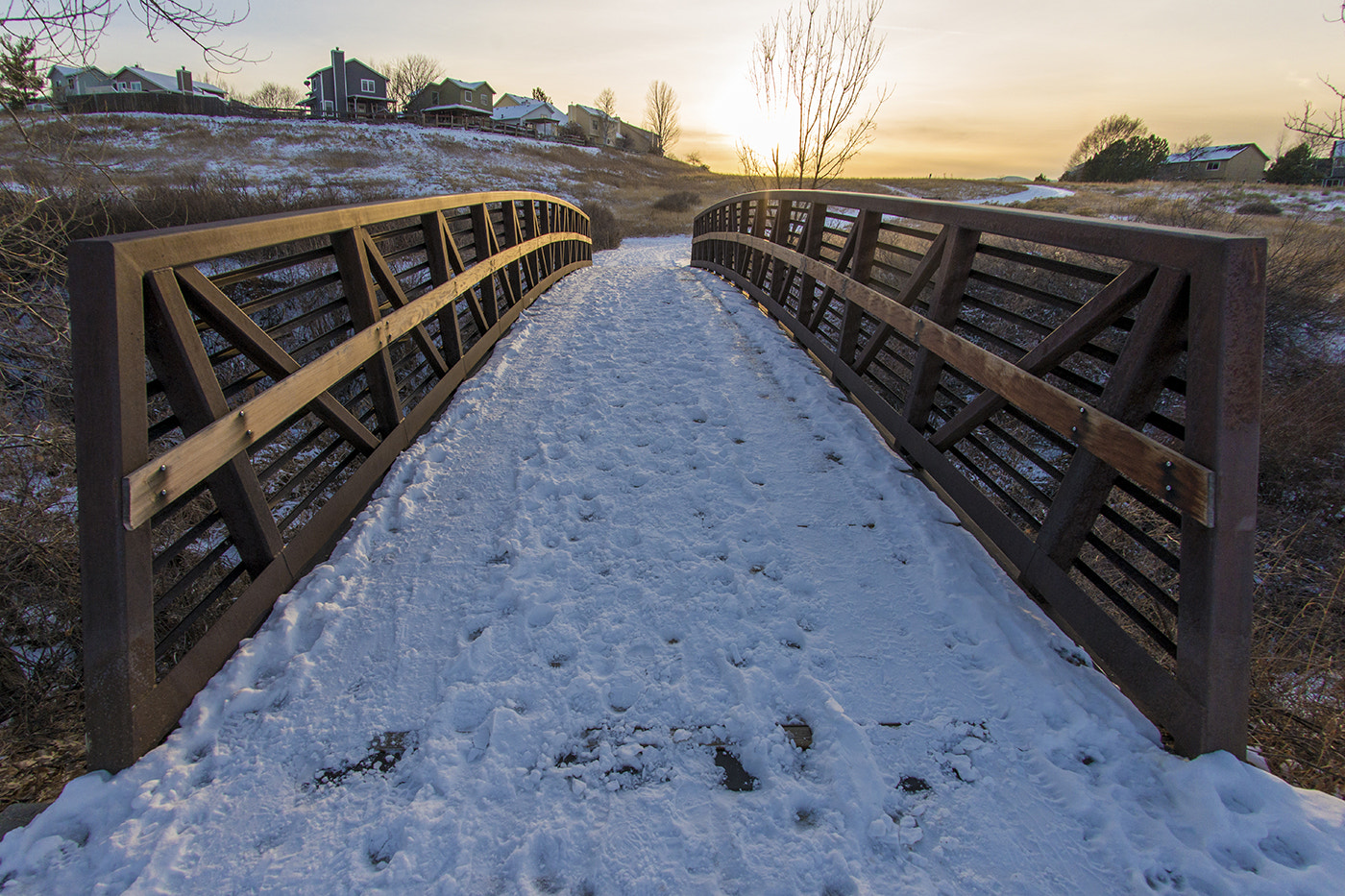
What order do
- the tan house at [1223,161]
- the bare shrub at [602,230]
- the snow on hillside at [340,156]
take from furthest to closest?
the tan house at [1223,161], the snow on hillside at [340,156], the bare shrub at [602,230]

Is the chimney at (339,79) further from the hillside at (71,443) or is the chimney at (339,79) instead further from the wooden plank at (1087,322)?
the wooden plank at (1087,322)

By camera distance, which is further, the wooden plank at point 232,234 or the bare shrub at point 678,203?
the bare shrub at point 678,203

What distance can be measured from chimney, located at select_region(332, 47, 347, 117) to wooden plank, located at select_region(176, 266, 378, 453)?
68413 mm

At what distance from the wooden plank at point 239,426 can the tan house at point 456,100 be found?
67932 mm

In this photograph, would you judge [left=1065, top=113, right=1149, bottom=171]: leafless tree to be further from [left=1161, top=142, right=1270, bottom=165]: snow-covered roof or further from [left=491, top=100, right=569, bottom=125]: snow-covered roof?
[left=491, top=100, right=569, bottom=125]: snow-covered roof

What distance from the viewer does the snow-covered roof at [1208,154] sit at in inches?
1686

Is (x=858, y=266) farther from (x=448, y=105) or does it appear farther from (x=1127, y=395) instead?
(x=448, y=105)

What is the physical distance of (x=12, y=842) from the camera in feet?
5.28

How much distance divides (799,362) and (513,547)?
11.4 ft

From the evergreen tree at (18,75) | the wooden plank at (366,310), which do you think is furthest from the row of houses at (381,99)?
the wooden plank at (366,310)

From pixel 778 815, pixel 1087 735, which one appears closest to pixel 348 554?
pixel 778 815

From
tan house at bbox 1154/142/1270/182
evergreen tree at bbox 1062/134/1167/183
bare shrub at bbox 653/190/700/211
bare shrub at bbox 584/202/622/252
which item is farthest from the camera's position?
tan house at bbox 1154/142/1270/182

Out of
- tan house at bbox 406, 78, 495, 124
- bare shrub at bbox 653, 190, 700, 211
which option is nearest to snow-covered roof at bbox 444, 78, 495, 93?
tan house at bbox 406, 78, 495, 124

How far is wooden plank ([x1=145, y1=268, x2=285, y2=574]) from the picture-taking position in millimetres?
2094
